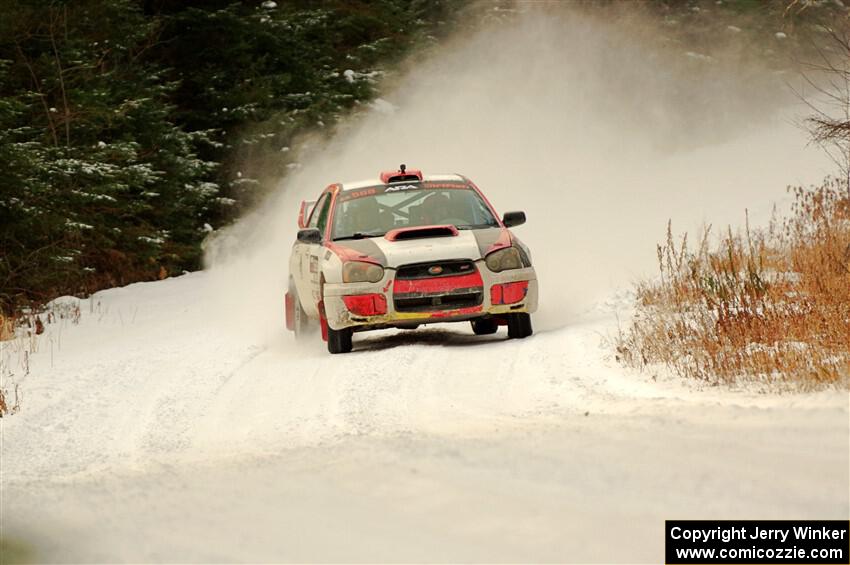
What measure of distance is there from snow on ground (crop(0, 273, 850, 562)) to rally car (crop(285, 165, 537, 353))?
46 cm

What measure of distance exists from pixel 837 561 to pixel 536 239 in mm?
17986

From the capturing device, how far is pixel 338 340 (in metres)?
11.7

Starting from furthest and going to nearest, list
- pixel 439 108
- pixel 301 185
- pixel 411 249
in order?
pixel 439 108
pixel 301 185
pixel 411 249

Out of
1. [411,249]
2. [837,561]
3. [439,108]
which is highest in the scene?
[439,108]

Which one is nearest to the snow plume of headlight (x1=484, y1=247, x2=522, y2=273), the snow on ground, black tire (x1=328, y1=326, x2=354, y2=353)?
headlight (x1=484, y1=247, x2=522, y2=273)

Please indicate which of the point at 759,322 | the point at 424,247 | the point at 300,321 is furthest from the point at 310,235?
the point at 759,322

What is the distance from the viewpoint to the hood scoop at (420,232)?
39.1 ft

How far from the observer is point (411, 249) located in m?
11.6

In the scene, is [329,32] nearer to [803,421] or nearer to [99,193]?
[99,193]

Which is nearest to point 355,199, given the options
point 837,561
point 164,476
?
point 164,476

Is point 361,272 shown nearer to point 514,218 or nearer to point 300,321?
point 514,218

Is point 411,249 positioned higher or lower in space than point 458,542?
higher

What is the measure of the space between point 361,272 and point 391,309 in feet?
1.44

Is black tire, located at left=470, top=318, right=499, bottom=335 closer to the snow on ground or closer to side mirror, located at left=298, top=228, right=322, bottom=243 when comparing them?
the snow on ground
